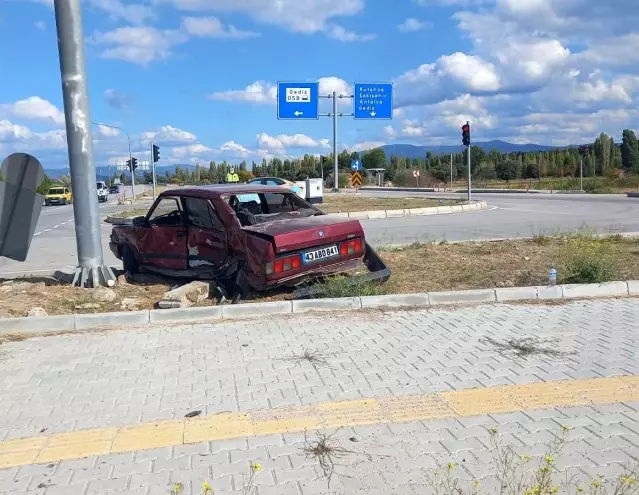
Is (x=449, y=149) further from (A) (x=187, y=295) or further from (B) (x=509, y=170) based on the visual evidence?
(A) (x=187, y=295)

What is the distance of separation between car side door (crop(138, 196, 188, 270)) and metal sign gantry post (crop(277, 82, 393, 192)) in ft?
82.5

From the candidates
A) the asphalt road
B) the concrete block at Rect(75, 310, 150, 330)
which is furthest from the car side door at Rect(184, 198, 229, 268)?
the asphalt road

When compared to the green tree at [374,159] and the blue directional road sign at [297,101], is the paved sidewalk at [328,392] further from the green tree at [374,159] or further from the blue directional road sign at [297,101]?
the green tree at [374,159]

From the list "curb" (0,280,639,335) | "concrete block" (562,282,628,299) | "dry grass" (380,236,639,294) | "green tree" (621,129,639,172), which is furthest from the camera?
"green tree" (621,129,639,172)

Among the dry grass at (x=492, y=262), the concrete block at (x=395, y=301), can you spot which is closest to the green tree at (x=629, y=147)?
the dry grass at (x=492, y=262)

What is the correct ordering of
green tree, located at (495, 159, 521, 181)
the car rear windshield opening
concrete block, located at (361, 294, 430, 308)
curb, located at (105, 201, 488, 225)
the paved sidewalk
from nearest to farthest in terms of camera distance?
the paved sidewalk
concrete block, located at (361, 294, 430, 308)
the car rear windshield opening
curb, located at (105, 201, 488, 225)
green tree, located at (495, 159, 521, 181)

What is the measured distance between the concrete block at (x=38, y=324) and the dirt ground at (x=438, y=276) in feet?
1.36

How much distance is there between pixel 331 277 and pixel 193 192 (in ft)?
7.17

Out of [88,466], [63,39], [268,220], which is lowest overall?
[88,466]

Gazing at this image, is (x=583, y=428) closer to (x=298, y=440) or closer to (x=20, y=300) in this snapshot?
(x=298, y=440)

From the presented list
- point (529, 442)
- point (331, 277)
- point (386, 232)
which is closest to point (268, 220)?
point (331, 277)

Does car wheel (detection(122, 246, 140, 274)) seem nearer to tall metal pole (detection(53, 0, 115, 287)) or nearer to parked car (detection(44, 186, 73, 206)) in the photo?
tall metal pole (detection(53, 0, 115, 287))

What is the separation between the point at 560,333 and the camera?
5664 mm

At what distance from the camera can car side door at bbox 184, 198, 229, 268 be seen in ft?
23.8
